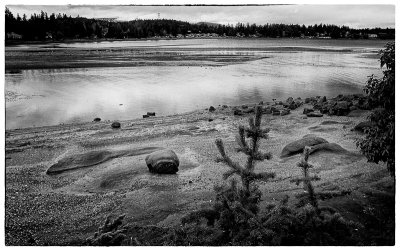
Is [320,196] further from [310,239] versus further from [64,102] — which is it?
[64,102]

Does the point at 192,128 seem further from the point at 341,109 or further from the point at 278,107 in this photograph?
the point at 341,109

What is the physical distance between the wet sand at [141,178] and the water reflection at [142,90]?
0.45m

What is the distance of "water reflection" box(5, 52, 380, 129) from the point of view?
26.6 feet

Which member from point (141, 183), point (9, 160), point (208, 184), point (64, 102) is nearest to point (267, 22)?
point (208, 184)

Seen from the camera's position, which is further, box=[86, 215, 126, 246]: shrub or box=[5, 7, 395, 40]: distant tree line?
box=[5, 7, 395, 40]: distant tree line

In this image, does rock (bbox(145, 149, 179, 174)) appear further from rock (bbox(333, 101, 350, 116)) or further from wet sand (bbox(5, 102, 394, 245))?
rock (bbox(333, 101, 350, 116))

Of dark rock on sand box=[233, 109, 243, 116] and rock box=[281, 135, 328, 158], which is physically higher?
dark rock on sand box=[233, 109, 243, 116]

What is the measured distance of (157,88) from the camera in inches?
381

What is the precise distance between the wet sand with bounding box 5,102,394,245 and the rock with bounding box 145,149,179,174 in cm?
19

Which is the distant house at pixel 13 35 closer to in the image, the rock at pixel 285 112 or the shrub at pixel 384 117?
the shrub at pixel 384 117

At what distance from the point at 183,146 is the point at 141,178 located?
1.85m

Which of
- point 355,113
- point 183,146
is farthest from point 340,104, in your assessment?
point 183,146

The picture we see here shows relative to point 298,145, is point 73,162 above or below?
below

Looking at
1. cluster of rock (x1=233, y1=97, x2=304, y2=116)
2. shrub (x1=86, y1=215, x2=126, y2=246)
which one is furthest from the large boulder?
shrub (x1=86, y1=215, x2=126, y2=246)
